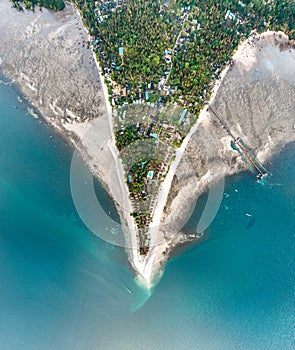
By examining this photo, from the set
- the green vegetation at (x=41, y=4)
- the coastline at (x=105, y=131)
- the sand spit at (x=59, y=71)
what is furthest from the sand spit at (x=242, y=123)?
the green vegetation at (x=41, y=4)

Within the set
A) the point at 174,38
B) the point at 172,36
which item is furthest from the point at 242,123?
the point at 172,36

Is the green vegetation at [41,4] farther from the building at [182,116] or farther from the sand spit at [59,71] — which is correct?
the building at [182,116]

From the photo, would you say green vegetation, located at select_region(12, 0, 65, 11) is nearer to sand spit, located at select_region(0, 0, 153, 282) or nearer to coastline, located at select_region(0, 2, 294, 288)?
sand spit, located at select_region(0, 0, 153, 282)

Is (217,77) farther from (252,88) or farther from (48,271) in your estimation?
(48,271)

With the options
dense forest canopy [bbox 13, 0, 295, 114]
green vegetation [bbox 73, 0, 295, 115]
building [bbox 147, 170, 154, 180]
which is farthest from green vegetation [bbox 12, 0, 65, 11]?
building [bbox 147, 170, 154, 180]

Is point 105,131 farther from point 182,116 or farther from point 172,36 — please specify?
point 172,36

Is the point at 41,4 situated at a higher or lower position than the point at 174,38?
higher
